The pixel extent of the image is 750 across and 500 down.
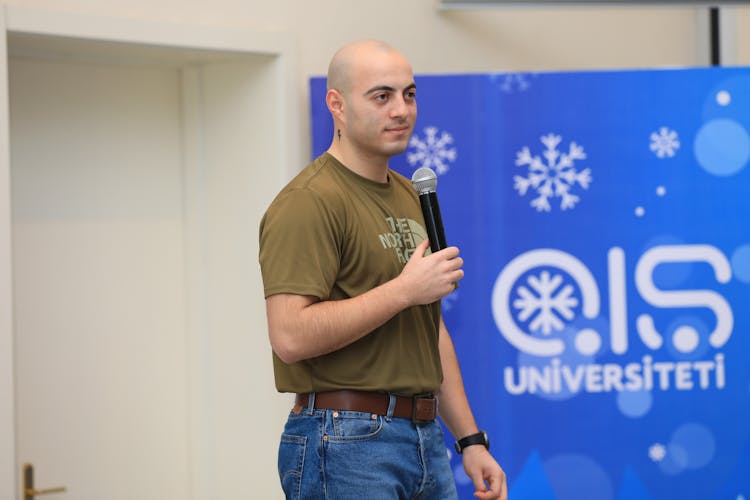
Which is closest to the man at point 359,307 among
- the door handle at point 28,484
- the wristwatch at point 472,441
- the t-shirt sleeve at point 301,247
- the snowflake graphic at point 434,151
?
the t-shirt sleeve at point 301,247

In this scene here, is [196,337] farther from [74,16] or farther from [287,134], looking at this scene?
[74,16]

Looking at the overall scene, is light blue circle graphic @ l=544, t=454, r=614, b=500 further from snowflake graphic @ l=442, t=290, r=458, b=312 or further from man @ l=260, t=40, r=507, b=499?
man @ l=260, t=40, r=507, b=499

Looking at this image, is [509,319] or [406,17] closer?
[509,319]

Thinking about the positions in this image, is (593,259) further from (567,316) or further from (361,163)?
(361,163)

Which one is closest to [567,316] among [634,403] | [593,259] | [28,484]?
[593,259]

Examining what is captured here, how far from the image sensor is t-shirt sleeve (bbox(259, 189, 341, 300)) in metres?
2.03

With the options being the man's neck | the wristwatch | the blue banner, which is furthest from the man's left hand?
the blue banner

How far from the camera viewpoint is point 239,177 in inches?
139

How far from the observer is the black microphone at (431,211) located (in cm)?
213

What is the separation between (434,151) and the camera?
134 inches

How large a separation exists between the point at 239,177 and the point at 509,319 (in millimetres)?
961

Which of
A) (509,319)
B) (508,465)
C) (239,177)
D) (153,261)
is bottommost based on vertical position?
(508,465)

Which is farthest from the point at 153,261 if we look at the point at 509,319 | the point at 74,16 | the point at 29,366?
the point at 509,319

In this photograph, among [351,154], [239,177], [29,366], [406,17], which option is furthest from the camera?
[406,17]
